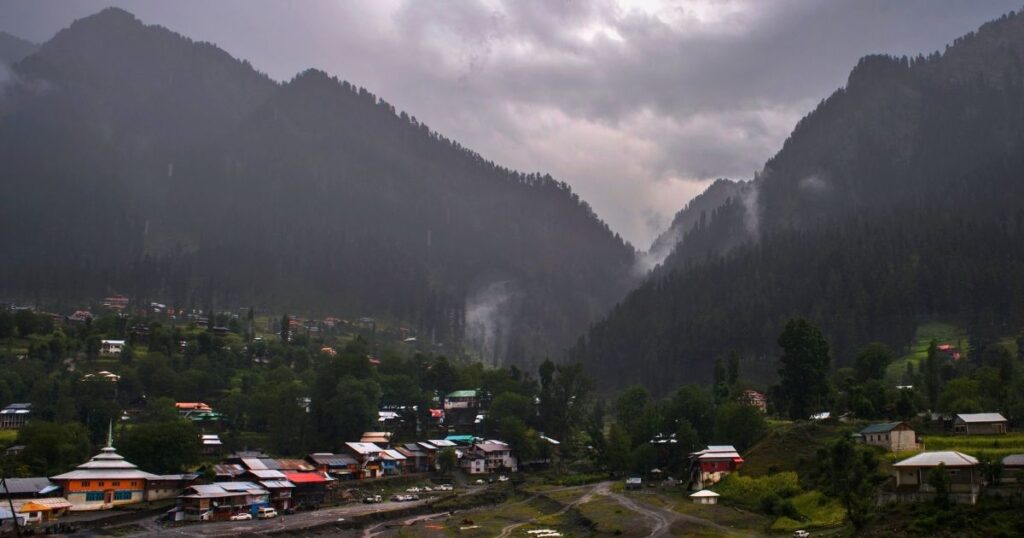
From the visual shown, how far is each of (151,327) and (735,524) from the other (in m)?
121

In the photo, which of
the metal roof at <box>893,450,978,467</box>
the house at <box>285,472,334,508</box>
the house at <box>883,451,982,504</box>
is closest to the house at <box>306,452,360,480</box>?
the house at <box>285,472,334,508</box>

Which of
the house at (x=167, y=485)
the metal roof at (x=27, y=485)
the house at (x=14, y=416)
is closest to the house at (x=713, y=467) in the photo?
the house at (x=167, y=485)

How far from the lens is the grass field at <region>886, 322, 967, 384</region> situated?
4859 inches

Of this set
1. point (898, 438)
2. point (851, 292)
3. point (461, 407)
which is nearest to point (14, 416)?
point (461, 407)

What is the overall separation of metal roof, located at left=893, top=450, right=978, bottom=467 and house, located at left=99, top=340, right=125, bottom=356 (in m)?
126

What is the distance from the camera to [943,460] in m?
50.2

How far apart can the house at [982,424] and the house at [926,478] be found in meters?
20.4

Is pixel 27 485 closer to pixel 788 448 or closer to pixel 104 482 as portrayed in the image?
pixel 104 482

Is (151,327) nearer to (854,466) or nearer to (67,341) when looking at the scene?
(67,341)

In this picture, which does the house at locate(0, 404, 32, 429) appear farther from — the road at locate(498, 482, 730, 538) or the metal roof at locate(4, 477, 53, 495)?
the road at locate(498, 482, 730, 538)

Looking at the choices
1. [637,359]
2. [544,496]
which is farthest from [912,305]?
[544,496]

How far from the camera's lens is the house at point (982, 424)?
6869 centimetres

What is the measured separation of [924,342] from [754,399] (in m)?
48.1

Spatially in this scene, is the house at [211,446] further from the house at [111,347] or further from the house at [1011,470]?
the house at [1011,470]
